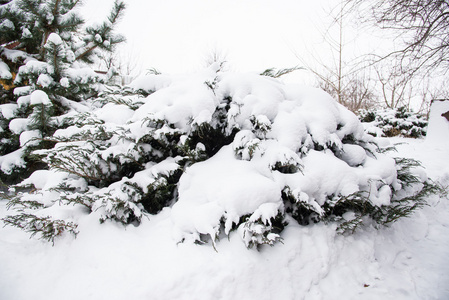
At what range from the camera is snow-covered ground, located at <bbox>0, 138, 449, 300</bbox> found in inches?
62.6

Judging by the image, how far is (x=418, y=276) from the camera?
1.94 metres

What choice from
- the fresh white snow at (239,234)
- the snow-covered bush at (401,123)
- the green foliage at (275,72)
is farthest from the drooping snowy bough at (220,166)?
the snow-covered bush at (401,123)

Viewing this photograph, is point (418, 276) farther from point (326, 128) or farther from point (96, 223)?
point (96, 223)

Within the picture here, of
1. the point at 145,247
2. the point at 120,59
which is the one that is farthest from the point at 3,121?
the point at 120,59

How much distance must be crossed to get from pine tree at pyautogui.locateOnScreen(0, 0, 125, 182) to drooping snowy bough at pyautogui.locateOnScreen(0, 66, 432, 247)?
1.12 m

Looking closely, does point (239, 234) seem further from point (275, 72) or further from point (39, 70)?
point (39, 70)

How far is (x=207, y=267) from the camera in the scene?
166cm

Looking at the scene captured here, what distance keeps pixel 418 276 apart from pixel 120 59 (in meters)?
23.6

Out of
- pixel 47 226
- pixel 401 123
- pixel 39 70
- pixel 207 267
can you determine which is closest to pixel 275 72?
pixel 207 267

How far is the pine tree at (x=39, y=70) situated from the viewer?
3.12 metres

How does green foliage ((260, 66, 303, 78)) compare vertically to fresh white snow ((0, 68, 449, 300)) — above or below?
above

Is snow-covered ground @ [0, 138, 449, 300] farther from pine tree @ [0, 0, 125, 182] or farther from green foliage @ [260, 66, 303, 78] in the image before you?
green foliage @ [260, 66, 303, 78]

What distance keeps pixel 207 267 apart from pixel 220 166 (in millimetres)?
925

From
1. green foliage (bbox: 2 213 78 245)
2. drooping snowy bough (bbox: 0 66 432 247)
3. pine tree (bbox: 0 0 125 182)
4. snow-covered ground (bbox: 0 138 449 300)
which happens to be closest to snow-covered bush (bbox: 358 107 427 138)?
drooping snowy bough (bbox: 0 66 432 247)
